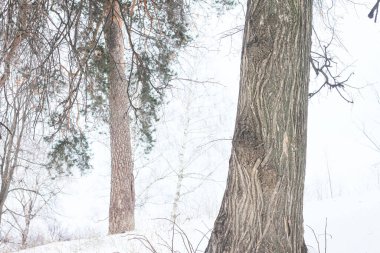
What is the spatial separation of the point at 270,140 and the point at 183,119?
566 inches

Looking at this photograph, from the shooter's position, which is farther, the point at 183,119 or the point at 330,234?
the point at 183,119

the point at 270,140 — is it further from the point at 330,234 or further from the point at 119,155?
the point at 119,155

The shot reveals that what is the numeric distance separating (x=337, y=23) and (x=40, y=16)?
450 cm

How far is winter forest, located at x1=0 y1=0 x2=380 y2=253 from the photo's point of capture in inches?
105

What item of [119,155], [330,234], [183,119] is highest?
[183,119]

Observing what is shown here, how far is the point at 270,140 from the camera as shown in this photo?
261cm

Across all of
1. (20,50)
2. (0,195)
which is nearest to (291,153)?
(20,50)

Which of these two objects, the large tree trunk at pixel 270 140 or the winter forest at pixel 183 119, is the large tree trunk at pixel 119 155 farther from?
the large tree trunk at pixel 270 140

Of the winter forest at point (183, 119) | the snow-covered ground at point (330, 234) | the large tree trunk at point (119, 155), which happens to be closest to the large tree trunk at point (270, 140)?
the winter forest at point (183, 119)

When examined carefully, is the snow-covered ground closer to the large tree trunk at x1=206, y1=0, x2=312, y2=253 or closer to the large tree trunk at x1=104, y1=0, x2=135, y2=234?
the large tree trunk at x1=206, y1=0, x2=312, y2=253

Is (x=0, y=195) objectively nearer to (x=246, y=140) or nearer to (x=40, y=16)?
(x=40, y=16)

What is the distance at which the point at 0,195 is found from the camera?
43.1ft

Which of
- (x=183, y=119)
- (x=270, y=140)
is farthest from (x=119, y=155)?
(x=183, y=119)

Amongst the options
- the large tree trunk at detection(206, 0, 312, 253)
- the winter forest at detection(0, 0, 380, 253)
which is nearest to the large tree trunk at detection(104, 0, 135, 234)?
the winter forest at detection(0, 0, 380, 253)
